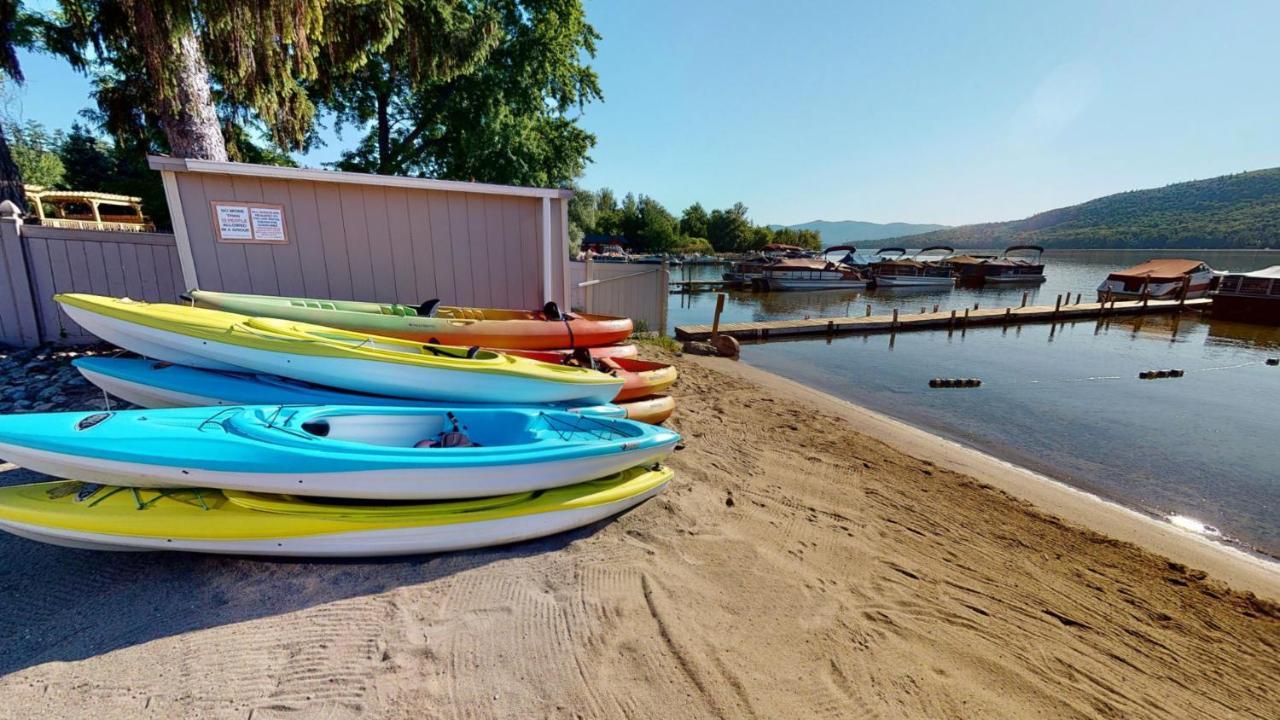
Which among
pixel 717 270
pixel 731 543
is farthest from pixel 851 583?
pixel 717 270

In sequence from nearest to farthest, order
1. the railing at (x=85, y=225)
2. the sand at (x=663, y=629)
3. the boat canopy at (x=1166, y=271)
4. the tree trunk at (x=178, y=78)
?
the sand at (x=663, y=629) < the tree trunk at (x=178, y=78) < the railing at (x=85, y=225) < the boat canopy at (x=1166, y=271)

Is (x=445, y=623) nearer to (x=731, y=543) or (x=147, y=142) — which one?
(x=731, y=543)

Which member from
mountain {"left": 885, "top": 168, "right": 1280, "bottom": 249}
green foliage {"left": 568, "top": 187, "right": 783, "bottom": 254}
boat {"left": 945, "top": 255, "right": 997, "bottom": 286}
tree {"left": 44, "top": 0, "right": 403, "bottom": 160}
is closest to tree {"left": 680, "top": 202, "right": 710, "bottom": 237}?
green foliage {"left": 568, "top": 187, "right": 783, "bottom": 254}

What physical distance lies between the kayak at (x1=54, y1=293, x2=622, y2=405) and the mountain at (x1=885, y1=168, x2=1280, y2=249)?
152925 millimetres

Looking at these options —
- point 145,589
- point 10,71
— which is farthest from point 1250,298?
point 10,71

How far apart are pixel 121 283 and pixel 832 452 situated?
28.6ft

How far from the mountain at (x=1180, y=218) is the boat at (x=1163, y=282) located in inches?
4433

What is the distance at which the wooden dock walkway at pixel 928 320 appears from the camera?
16125 millimetres

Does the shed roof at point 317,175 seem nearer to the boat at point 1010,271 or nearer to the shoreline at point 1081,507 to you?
the shoreline at point 1081,507

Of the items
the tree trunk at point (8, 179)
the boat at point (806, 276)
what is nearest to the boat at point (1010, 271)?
the boat at point (806, 276)

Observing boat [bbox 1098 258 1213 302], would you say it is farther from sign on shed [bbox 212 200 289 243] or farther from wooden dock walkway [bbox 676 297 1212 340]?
sign on shed [bbox 212 200 289 243]

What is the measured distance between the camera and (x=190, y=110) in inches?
258

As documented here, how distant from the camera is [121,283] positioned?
5.64 metres

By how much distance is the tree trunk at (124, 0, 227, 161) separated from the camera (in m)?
5.58
